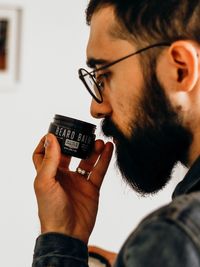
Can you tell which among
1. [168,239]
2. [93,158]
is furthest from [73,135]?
[168,239]

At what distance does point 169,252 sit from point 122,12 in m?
0.47

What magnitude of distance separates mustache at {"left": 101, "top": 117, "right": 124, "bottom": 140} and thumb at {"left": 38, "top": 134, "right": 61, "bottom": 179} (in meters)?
0.11

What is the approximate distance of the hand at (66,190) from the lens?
1.02m

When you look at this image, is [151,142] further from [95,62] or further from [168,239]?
[168,239]

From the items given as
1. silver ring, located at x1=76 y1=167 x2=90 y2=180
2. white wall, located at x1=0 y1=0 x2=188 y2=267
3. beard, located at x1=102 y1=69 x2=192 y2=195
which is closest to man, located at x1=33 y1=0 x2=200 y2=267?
beard, located at x1=102 y1=69 x2=192 y2=195

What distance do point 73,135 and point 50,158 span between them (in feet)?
0.25

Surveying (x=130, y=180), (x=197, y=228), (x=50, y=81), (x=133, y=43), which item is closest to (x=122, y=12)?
(x=133, y=43)

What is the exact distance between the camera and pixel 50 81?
5.71 feet

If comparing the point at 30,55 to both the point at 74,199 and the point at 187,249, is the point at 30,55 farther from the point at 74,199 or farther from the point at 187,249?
the point at 187,249

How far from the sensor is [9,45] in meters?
1.71

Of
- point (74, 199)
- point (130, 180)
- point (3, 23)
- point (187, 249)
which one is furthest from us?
point (3, 23)

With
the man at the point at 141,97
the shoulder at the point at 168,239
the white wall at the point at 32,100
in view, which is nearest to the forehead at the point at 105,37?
the man at the point at 141,97

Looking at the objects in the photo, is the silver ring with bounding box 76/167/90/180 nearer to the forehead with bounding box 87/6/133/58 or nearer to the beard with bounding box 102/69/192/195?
the beard with bounding box 102/69/192/195

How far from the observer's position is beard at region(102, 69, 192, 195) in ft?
2.69
